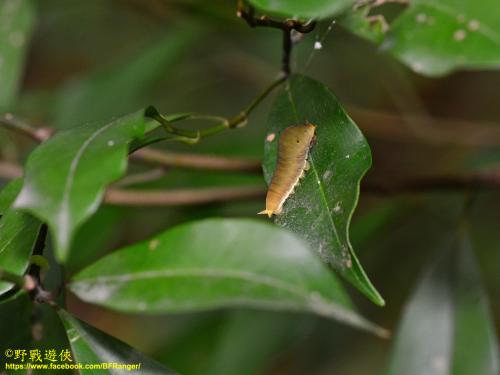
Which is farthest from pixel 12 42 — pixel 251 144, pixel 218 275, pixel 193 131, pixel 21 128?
pixel 218 275

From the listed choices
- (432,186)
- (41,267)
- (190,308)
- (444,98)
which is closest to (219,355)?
(432,186)

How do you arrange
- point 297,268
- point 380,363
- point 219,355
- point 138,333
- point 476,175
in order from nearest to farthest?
point 297,268 → point 476,175 → point 219,355 → point 380,363 → point 138,333

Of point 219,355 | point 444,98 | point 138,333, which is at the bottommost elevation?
point 138,333

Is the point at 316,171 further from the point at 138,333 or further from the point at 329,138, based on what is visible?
the point at 138,333

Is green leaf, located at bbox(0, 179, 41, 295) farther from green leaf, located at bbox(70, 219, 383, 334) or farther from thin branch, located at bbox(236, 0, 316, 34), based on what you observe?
thin branch, located at bbox(236, 0, 316, 34)

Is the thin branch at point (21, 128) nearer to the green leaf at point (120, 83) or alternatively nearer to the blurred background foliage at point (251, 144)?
the blurred background foliage at point (251, 144)
